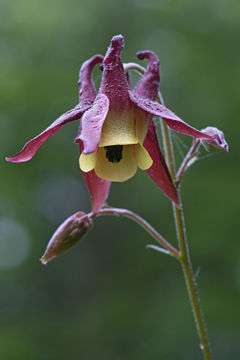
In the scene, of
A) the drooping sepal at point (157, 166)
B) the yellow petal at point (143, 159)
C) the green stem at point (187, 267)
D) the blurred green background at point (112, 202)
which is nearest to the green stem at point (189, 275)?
the green stem at point (187, 267)

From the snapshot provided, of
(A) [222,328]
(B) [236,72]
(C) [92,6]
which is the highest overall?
(C) [92,6]

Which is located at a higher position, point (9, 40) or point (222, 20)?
point (9, 40)

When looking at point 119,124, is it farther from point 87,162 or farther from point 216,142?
point 216,142

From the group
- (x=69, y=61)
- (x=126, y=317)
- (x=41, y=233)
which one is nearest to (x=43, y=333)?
(x=126, y=317)

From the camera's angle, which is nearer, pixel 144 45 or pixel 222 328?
pixel 222 328

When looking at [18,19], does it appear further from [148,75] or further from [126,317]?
[148,75]

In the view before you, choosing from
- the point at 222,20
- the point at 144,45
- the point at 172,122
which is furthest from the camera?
the point at 144,45

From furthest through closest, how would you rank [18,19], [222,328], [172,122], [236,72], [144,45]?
1. [144,45]
2. [18,19]
3. [236,72]
4. [222,328]
5. [172,122]

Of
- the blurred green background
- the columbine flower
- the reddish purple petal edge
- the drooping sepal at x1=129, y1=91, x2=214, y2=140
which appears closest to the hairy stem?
the columbine flower
